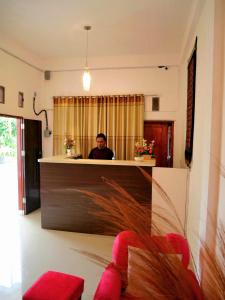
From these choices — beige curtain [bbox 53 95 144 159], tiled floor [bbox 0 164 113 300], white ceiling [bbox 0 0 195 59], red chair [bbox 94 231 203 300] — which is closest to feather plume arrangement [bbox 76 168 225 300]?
red chair [bbox 94 231 203 300]

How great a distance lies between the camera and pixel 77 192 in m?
3.53

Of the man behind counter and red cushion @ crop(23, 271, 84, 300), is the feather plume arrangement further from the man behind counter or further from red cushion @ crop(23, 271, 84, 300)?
the man behind counter

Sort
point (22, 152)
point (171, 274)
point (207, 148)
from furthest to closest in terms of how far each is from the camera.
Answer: point (22, 152) → point (207, 148) → point (171, 274)

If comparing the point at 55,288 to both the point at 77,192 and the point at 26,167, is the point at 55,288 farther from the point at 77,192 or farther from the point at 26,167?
the point at 26,167

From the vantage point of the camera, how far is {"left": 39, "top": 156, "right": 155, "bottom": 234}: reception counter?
3.32 meters

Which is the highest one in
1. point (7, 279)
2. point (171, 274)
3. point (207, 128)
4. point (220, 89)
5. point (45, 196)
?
point (220, 89)

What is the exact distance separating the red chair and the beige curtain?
3.12m

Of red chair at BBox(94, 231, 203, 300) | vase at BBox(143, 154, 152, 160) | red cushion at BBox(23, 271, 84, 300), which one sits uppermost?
vase at BBox(143, 154, 152, 160)

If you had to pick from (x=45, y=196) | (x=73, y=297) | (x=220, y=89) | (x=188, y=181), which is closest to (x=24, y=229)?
(x=45, y=196)

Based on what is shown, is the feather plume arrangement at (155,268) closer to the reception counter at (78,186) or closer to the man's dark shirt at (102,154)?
the reception counter at (78,186)

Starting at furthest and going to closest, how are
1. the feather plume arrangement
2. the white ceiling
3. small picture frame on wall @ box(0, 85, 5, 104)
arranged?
1. small picture frame on wall @ box(0, 85, 5, 104)
2. the white ceiling
3. the feather plume arrangement

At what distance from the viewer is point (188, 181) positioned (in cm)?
307

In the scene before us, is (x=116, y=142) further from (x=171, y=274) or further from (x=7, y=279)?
(x=171, y=274)

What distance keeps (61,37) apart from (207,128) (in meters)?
3.18
